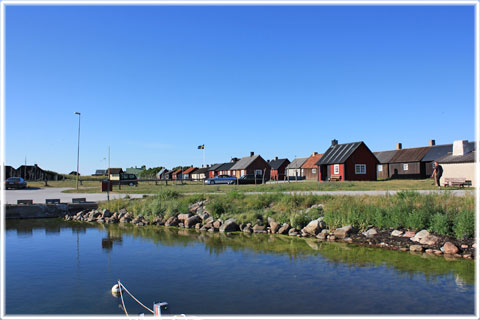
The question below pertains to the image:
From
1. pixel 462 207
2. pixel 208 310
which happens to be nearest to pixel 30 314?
pixel 208 310

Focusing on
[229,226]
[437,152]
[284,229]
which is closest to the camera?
[284,229]

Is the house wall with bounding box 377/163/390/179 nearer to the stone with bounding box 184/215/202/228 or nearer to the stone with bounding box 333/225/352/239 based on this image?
the stone with bounding box 184/215/202/228

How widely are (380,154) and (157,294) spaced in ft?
189

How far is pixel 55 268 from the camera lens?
10852mm

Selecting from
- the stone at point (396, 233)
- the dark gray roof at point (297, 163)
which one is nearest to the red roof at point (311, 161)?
the dark gray roof at point (297, 163)

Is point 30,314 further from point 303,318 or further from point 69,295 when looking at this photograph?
point 303,318

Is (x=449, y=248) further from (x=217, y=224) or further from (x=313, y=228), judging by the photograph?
(x=217, y=224)

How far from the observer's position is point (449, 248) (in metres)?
11.2

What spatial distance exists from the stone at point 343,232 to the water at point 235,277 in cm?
89

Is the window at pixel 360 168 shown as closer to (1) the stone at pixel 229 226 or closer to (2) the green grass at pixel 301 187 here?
(2) the green grass at pixel 301 187

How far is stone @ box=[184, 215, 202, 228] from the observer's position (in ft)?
60.7

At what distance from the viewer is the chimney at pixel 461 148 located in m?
33.1

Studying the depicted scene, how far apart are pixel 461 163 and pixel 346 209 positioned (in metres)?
20.8

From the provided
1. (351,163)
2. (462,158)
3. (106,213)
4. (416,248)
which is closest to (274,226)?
(416,248)
